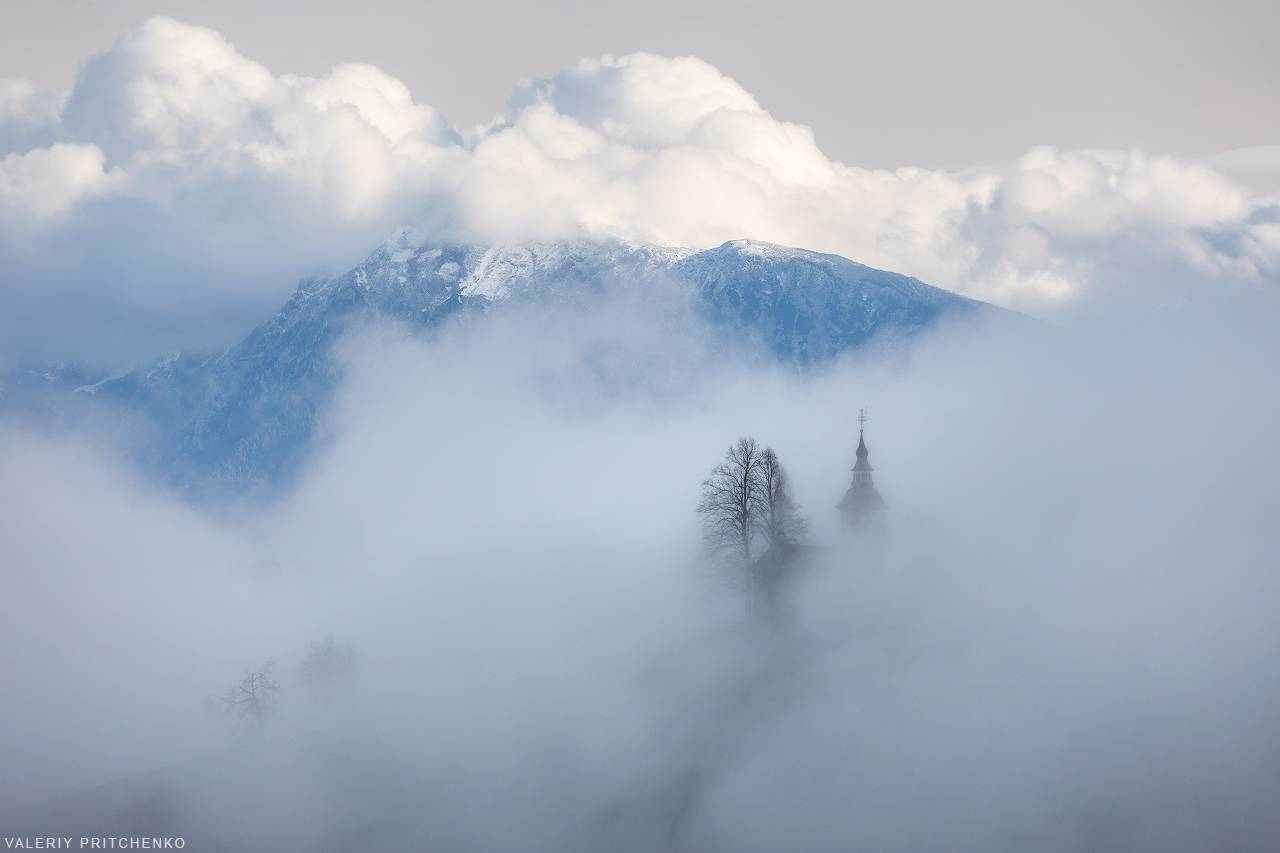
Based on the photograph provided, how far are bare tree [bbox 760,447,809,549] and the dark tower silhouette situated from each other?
306 inches

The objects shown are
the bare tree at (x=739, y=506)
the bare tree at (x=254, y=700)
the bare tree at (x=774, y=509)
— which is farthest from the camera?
the bare tree at (x=254, y=700)

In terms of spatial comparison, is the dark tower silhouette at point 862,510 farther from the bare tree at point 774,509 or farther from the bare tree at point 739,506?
Answer: the bare tree at point 739,506

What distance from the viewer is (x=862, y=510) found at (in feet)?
242

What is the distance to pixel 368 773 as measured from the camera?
64438 millimetres

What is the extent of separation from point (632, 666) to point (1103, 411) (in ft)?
285

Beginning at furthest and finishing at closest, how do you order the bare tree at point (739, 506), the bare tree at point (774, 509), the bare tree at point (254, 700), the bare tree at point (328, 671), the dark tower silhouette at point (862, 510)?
the bare tree at point (328, 671) → the bare tree at point (254, 700) → the dark tower silhouette at point (862, 510) → the bare tree at point (774, 509) → the bare tree at point (739, 506)

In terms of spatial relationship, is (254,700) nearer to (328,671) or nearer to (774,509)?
(328,671)

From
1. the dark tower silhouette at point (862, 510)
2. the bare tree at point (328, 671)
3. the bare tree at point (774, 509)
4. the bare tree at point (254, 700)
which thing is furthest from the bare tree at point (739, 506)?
the bare tree at point (328, 671)

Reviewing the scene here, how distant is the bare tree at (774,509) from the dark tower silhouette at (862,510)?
778 cm

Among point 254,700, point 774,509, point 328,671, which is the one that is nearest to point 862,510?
point 774,509

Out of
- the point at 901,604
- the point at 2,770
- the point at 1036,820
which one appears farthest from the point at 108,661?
the point at 1036,820

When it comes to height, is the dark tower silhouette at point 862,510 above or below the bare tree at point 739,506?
above

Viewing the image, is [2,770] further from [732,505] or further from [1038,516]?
[1038,516]

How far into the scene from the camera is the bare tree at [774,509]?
217ft
